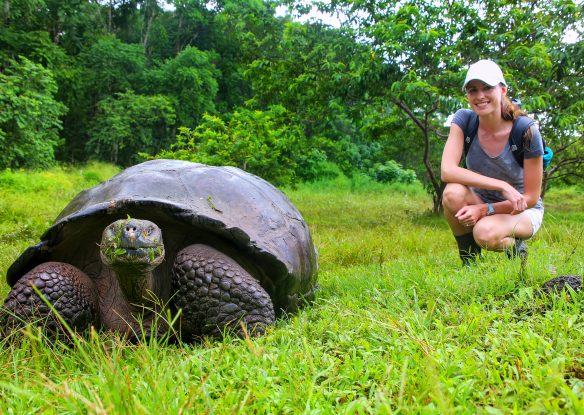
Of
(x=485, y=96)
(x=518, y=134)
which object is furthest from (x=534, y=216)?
(x=485, y=96)

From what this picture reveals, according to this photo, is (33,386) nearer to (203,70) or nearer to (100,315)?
(100,315)

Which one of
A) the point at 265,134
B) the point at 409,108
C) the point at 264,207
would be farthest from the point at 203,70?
the point at 264,207

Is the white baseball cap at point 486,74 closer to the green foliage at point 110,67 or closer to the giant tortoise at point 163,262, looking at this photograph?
the giant tortoise at point 163,262

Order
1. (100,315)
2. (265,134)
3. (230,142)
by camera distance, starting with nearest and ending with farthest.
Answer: (100,315), (230,142), (265,134)

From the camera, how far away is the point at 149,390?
1159 mm

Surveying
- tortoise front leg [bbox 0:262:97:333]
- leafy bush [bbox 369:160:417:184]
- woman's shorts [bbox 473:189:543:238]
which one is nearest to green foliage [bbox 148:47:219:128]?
leafy bush [bbox 369:160:417:184]

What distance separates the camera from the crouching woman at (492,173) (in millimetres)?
2672

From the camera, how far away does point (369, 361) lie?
138cm

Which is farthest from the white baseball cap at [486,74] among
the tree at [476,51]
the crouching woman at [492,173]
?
the tree at [476,51]

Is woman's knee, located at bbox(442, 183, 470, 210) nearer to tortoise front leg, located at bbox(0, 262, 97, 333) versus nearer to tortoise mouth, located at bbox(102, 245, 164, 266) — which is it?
tortoise mouth, located at bbox(102, 245, 164, 266)

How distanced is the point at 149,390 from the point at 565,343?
3.50 ft

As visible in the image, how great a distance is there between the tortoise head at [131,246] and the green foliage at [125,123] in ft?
63.0

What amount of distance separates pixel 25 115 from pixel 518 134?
475 inches

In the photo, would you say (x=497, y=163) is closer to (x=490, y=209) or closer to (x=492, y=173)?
(x=492, y=173)
